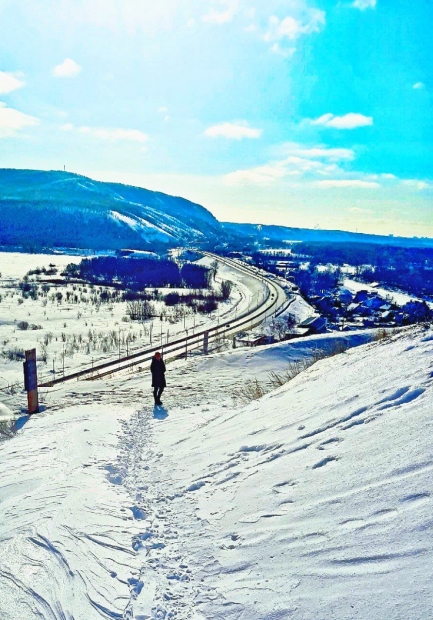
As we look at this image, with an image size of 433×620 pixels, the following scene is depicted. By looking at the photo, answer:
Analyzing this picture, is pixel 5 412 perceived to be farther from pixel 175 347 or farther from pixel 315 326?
pixel 315 326

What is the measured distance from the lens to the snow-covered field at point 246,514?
326 cm

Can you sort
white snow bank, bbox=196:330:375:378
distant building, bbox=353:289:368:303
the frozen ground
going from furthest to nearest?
the frozen ground < distant building, bbox=353:289:368:303 < white snow bank, bbox=196:330:375:378

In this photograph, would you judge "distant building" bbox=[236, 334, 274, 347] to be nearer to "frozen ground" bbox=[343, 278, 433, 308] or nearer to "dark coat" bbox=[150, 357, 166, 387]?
"dark coat" bbox=[150, 357, 166, 387]

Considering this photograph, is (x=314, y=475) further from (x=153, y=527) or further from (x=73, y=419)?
(x=73, y=419)

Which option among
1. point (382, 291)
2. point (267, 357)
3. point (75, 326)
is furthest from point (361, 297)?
point (267, 357)

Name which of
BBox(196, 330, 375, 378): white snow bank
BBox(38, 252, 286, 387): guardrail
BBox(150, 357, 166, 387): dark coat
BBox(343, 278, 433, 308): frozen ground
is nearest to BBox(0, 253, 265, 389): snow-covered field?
BBox(38, 252, 286, 387): guardrail

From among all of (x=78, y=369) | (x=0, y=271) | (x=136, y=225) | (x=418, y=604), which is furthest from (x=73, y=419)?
(x=136, y=225)

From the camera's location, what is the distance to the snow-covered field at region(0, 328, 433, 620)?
3.26 m

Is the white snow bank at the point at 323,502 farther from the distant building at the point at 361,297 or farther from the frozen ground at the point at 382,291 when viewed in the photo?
the frozen ground at the point at 382,291

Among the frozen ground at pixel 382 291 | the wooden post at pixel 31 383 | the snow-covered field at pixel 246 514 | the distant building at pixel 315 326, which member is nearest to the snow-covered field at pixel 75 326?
the distant building at pixel 315 326

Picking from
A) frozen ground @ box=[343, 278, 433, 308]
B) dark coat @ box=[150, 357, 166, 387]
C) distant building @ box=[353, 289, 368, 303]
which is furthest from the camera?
frozen ground @ box=[343, 278, 433, 308]

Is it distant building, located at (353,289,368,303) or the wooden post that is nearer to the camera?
the wooden post

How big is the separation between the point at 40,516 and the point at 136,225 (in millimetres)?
181832

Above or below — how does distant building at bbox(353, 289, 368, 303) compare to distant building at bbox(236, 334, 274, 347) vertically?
above
